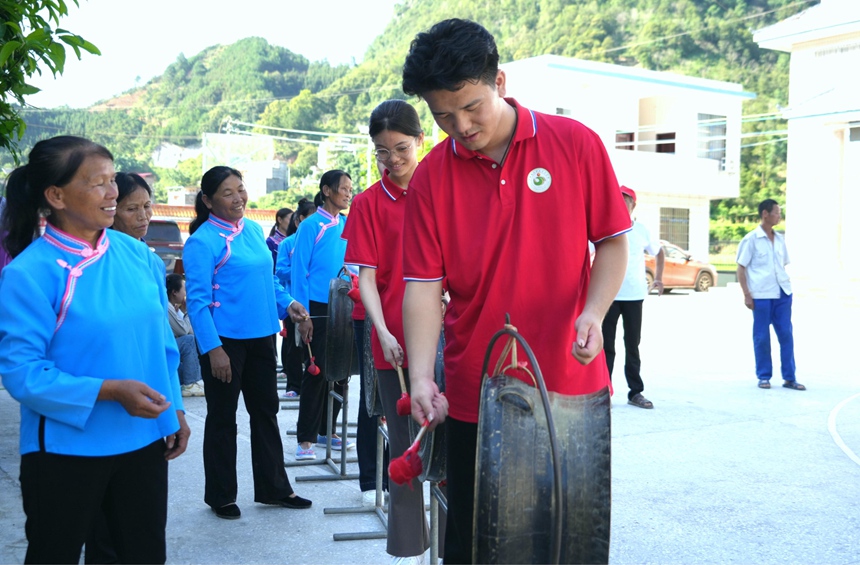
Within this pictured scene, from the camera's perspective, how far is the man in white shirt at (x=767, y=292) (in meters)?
8.88

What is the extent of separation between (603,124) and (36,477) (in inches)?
1209

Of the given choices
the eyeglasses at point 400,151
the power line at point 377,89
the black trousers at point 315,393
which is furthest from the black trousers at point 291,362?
the power line at point 377,89

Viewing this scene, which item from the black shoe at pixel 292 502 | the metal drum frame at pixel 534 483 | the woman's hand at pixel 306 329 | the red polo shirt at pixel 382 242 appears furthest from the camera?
the woman's hand at pixel 306 329

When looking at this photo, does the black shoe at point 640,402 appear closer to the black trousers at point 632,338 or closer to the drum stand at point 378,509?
the black trousers at point 632,338

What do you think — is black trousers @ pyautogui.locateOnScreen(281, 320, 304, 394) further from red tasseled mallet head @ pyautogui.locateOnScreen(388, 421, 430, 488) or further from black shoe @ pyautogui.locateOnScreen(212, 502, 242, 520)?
red tasseled mallet head @ pyautogui.locateOnScreen(388, 421, 430, 488)

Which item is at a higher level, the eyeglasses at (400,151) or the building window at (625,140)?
the building window at (625,140)

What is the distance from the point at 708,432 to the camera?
6.71m

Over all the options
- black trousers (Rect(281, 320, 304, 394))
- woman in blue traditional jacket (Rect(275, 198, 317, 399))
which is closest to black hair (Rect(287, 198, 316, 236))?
woman in blue traditional jacket (Rect(275, 198, 317, 399))

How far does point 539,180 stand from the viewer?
2.34 meters

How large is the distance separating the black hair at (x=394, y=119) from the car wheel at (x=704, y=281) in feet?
71.8

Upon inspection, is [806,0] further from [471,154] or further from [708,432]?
[471,154]

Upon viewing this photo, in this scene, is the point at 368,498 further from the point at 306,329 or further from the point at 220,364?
the point at 306,329

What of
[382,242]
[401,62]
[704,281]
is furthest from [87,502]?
[401,62]

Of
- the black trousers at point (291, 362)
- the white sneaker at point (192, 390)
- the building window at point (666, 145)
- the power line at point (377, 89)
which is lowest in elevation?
the white sneaker at point (192, 390)
